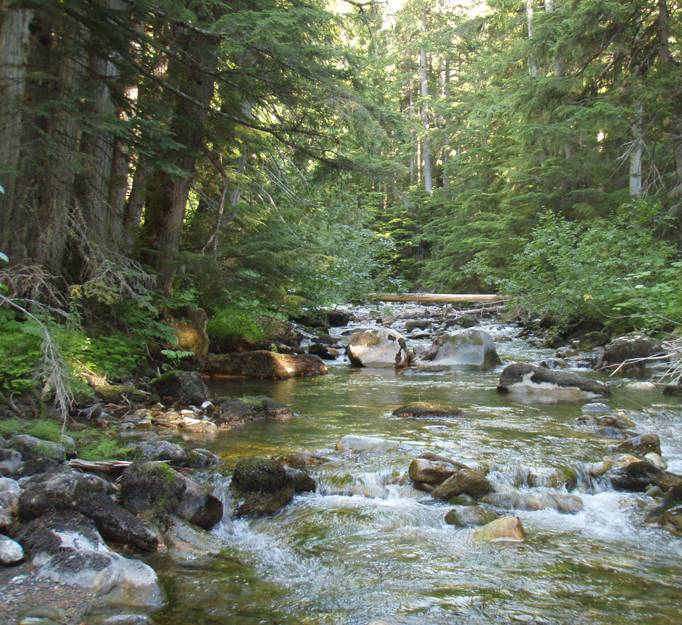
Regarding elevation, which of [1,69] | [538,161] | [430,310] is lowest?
[430,310]

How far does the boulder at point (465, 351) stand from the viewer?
1316 centimetres

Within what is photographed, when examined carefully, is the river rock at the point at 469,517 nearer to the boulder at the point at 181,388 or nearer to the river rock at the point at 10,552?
the river rock at the point at 10,552

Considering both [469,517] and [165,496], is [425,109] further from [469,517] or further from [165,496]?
[165,496]

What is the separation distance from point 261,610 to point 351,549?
3.55 feet

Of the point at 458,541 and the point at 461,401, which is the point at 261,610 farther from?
the point at 461,401

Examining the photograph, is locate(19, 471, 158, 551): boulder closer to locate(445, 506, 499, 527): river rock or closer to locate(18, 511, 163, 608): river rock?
locate(18, 511, 163, 608): river rock

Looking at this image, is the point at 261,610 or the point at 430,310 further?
the point at 430,310

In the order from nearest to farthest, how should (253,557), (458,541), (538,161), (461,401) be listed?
(253,557) → (458,541) → (461,401) → (538,161)

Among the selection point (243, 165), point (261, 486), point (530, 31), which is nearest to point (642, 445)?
point (261, 486)

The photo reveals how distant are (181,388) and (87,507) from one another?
4.42 m

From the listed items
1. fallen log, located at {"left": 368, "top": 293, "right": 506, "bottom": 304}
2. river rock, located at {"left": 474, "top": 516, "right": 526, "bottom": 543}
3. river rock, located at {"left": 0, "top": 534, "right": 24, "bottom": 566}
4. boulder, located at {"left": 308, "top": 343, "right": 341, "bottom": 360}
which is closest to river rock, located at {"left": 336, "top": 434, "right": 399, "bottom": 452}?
river rock, located at {"left": 474, "top": 516, "right": 526, "bottom": 543}

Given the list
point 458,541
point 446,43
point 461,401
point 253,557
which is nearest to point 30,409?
point 253,557

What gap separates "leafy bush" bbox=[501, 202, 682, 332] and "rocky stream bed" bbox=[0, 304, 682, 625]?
388 centimetres

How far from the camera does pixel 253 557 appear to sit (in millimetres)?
4160
